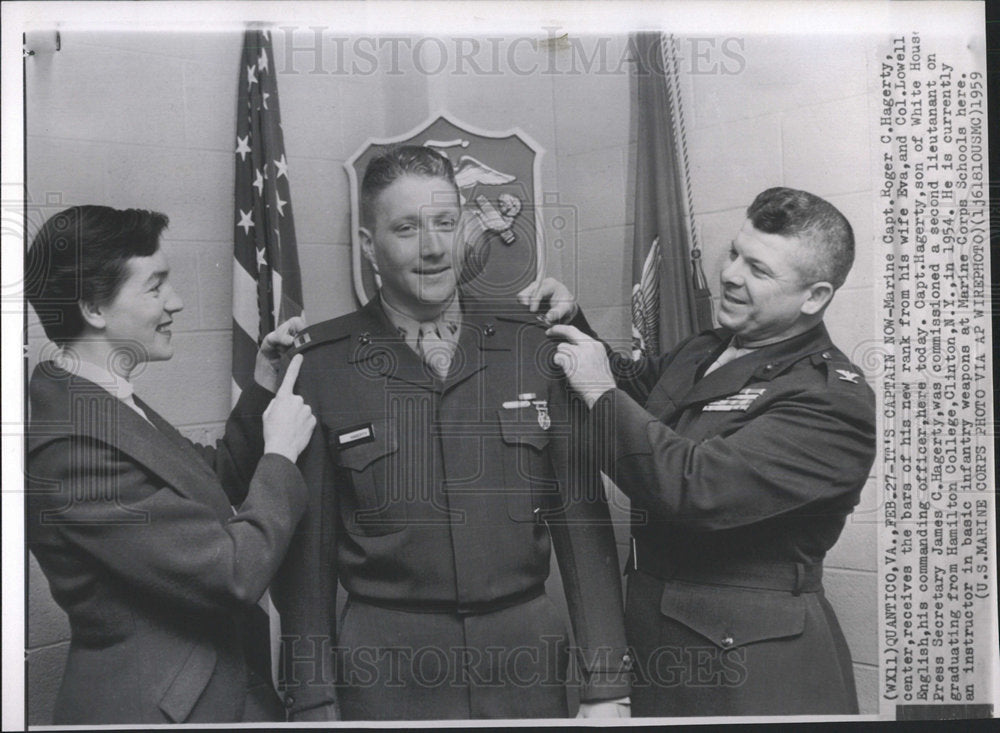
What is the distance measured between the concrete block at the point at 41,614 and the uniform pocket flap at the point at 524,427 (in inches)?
48.5

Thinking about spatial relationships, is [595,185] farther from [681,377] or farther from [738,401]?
[738,401]

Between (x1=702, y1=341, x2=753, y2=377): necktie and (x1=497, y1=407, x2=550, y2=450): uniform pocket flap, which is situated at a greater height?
(x1=702, y1=341, x2=753, y2=377): necktie

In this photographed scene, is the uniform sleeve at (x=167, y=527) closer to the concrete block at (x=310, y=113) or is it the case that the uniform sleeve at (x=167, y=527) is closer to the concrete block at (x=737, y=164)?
the concrete block at (x=310, y=113)

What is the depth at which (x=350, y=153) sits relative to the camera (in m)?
2.51

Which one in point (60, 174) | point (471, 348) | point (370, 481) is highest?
point (60, 174)

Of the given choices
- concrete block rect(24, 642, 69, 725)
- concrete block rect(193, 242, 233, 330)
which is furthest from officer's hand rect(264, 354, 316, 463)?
concrete block rect(24, 642, 69, 725)

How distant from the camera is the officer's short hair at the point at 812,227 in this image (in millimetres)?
2475

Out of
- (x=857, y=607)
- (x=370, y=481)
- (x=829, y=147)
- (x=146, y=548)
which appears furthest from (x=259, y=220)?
(x=857, y=607)

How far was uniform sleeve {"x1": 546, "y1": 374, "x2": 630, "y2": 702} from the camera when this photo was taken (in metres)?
2.47

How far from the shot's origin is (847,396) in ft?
8.15

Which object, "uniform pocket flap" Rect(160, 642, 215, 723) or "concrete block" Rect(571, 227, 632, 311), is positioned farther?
"concrete block" Rect(571, 227, 632, 311)

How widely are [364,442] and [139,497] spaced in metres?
Result: 0.57

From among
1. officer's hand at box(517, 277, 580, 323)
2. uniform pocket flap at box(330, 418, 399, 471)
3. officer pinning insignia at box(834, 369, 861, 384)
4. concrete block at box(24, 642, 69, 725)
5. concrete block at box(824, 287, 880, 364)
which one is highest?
officer's hand at box(517, 277, 580, 323)

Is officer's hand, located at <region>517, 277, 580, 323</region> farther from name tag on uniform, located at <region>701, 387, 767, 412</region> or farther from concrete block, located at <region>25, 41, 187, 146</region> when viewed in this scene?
concrete block, located at <region>25, 41, 187, 146</region>
